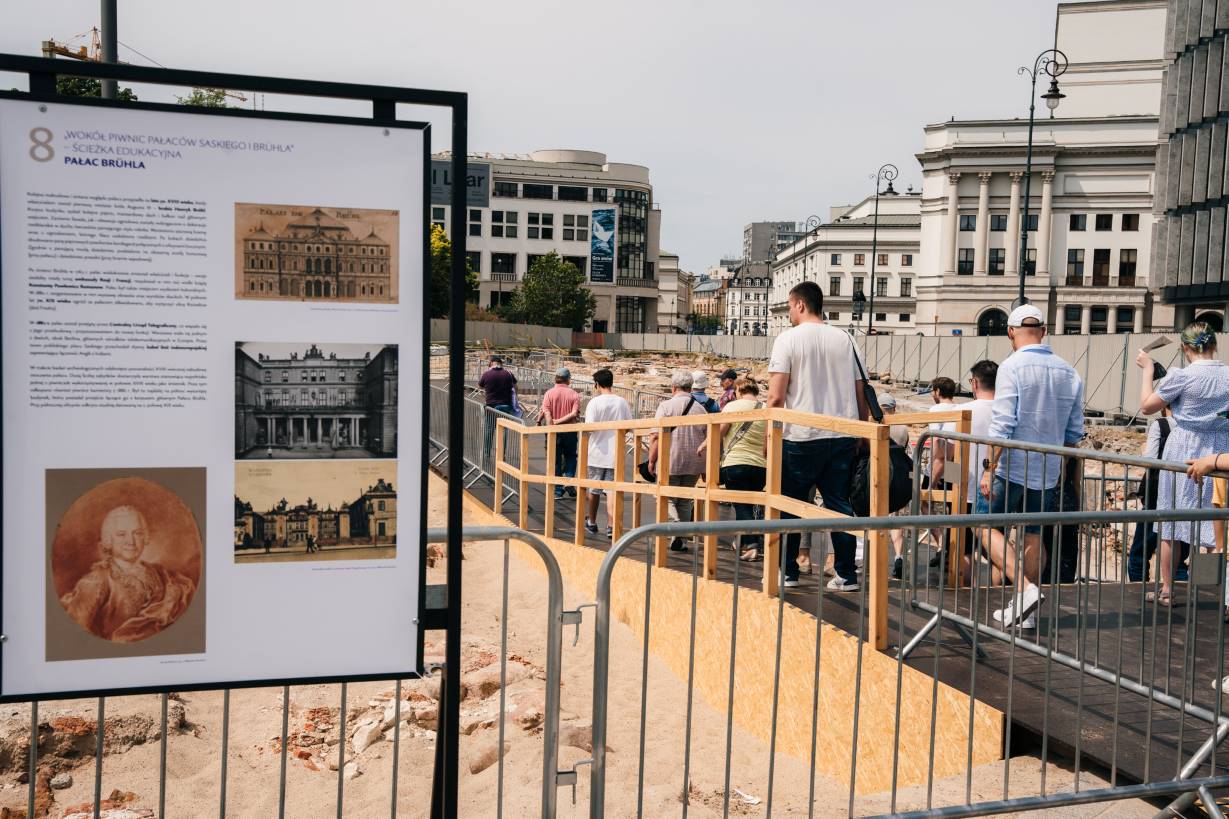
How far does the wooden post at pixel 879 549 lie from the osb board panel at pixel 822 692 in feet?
0.42

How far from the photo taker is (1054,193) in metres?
91.8

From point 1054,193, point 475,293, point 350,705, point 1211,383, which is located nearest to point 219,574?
point 350,705

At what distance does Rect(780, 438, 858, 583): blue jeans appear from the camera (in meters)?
6.62

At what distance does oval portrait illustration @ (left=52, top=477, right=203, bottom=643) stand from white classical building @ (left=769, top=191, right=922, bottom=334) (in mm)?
112929

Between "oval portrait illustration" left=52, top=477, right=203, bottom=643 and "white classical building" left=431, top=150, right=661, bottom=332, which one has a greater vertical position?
"white classical building" left=431, top=150, right=661, bottom=332

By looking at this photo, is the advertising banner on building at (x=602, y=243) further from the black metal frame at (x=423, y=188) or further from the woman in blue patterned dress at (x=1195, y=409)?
the black metal frame at (x=423, y=188)

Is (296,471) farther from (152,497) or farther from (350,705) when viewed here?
(350,705)

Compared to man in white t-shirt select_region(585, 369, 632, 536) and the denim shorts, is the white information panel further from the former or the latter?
man in white t-shirt select_region(585, 369, 632, 536)

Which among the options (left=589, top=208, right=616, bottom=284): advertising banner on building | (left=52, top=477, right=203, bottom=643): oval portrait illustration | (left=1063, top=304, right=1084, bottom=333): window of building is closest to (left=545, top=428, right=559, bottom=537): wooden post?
(left=52, top=477, right=203, bottom=643): oval portrait illustration

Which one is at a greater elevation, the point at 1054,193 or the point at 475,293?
the point at 1054,193

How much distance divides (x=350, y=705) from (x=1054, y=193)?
94.7 m

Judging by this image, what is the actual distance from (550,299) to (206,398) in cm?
9958

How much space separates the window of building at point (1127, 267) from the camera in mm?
89750

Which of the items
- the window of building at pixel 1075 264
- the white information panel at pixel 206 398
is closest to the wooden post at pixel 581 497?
the white information panel at pixel 206 398
